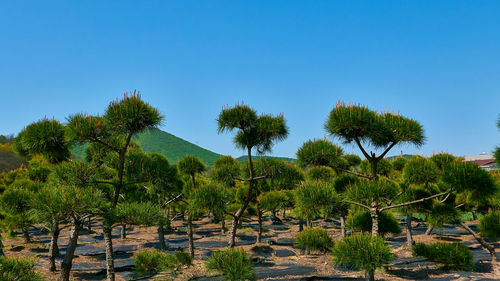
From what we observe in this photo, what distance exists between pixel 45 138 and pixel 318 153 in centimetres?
659

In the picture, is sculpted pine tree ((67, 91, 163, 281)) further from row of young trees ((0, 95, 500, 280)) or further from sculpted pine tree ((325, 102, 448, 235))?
sculpted pine tree ((325, 102, 448, 235))

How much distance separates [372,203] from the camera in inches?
295

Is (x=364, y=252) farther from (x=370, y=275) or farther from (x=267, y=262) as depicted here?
(x=267, y=262)

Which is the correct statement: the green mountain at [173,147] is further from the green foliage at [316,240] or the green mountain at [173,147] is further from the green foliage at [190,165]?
the green foliage at [316,240]

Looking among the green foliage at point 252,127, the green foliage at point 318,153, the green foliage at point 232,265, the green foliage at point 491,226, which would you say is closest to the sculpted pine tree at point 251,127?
the green foliage at point 252,127

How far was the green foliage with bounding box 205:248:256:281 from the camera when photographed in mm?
6848

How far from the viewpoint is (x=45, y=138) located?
7609mm

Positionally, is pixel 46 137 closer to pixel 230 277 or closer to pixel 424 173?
pixel 230 277

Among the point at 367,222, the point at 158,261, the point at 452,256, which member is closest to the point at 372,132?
the point at 367,222

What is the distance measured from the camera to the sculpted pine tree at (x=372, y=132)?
22.2 feet

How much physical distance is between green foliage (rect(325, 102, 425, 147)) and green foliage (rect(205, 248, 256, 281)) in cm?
352

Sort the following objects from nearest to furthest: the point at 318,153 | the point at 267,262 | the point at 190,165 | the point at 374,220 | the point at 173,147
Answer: the point at 374,220 → the point at 318,153 → the point at 267,262 → the point at 190,165 → the point at 173,147

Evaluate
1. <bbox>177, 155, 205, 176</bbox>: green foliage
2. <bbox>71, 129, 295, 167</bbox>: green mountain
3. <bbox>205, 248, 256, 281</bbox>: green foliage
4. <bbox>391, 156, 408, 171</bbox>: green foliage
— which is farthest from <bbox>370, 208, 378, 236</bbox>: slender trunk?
<bbox>71, 129, 295, 167</bbox>: green mountain

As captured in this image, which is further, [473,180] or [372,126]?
[372,126]
